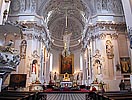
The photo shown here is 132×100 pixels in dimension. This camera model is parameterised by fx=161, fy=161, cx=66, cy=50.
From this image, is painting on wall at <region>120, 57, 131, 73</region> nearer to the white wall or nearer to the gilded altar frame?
the white wall

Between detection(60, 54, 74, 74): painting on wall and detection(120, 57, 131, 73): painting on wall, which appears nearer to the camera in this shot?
detection(120, 57, 131, 73): painting on wall

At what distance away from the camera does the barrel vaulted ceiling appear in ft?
56.6

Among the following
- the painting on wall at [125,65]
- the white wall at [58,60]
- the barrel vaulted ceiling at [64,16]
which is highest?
the barrel vaulted ceiling at [64,16]

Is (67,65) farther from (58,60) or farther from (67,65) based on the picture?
(58,60)

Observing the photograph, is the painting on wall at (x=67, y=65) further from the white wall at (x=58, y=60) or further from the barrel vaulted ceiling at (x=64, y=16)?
the barrel vaulted ceiling at (x=64, y=16)

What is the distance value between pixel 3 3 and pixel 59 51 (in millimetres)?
15917

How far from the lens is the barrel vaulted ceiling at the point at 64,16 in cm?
1727

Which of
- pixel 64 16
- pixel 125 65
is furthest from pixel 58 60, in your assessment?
pixel 125 65

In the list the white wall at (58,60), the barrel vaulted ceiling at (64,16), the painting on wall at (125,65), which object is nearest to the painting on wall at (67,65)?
the white wall at (58,60)

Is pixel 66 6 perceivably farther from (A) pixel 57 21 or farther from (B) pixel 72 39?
(B) pixel 72 39

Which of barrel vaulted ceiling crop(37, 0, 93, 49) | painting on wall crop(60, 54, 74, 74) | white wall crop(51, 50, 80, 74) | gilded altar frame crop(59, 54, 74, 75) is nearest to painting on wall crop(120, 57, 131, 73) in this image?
barrel vaulted ceiling crop(37, 0, 93, 49)

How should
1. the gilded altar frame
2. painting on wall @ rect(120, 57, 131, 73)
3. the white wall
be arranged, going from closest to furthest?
painting on wall @ rect(120, 57, 131, 73)
the gilded altar frame
the white wall

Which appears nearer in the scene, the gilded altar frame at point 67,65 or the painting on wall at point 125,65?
the painting on wall at point 125,65

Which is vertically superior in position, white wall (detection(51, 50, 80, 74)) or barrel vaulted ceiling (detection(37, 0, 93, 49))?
barrel vaulted ceiling (detection(37, 0, 93, 49))
